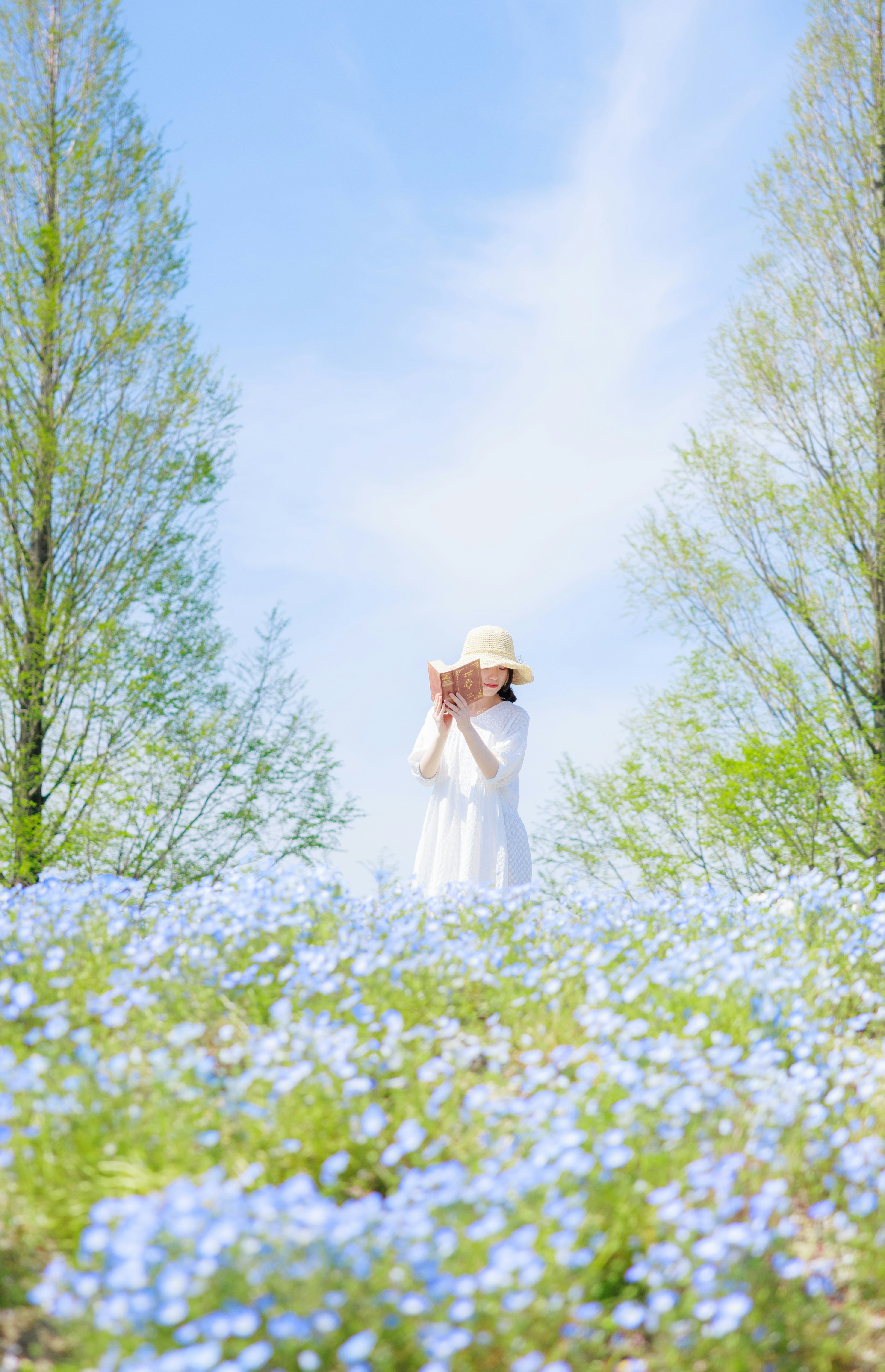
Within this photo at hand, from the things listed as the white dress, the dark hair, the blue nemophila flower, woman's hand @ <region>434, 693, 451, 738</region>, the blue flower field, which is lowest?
the blue nemophila flower

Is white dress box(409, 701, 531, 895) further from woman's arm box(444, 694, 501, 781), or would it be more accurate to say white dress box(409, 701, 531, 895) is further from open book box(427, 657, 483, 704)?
open book box(427, 657, 483, 704)

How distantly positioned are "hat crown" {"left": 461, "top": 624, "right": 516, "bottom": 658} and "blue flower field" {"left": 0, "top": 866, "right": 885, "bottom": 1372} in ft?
7.18

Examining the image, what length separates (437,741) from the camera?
518 cm

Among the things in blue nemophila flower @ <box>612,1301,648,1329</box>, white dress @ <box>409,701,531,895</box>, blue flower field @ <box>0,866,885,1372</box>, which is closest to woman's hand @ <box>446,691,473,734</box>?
white dress @ <box>409,701,531,895</box>

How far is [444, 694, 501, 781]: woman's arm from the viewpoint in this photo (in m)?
4.98

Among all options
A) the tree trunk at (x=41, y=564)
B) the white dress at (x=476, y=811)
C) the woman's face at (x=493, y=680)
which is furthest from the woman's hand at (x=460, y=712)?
the tree trunk at (x=41, y=564)

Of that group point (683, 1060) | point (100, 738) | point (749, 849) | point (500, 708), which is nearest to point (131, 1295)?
point (683, 1060)

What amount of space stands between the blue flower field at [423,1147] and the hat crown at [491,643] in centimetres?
219

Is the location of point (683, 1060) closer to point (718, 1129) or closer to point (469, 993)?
point (718, 1129)

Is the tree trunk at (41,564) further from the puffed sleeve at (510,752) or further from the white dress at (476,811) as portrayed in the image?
the puffed sleeve at (510,752)

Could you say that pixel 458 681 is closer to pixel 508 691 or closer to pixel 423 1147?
pixel 508 691

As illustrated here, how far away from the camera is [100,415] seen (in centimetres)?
952

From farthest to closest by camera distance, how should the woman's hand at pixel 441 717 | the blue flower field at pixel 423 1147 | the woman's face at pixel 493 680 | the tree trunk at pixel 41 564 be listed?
the tree trunk at pixel 41 564 < the woman's face at pixel 493 680 < the woman's hand at pixel 441 717 < the blue flower field at pixel 423 1147

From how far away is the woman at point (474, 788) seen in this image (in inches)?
203
